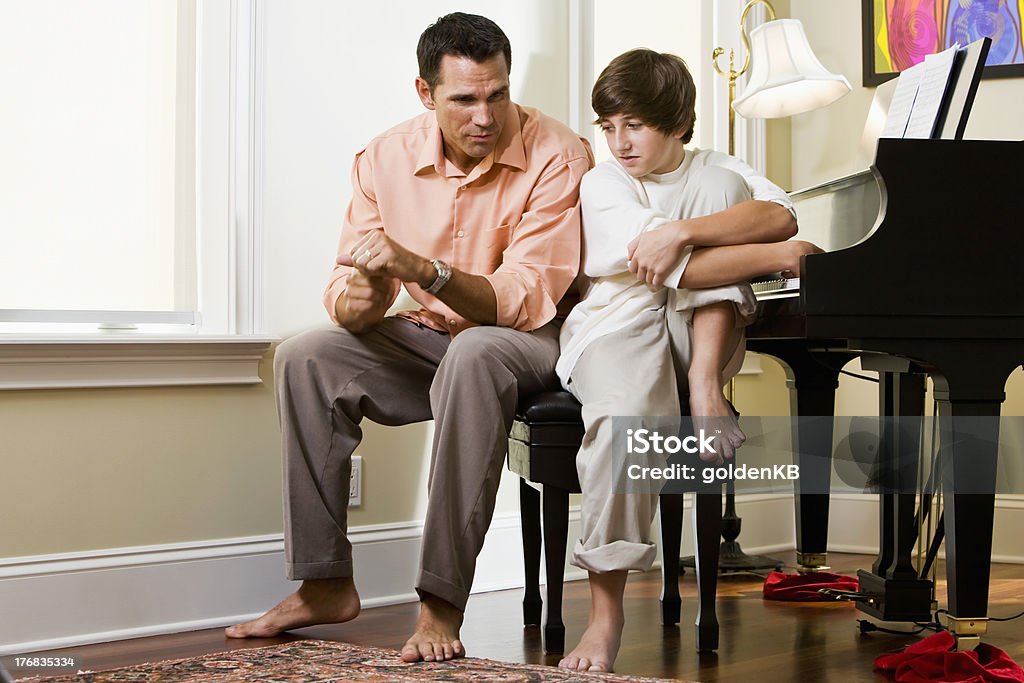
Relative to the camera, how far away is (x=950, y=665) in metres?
1.99

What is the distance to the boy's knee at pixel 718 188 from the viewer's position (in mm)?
2277

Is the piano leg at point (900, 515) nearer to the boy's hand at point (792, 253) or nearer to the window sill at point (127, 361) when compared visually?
the boy's hand at point (792, 253)

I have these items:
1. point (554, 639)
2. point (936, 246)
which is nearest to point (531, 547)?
point (554, 639)

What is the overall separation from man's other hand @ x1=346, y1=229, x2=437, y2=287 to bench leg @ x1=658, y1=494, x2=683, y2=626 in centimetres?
77

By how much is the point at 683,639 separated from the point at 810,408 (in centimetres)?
78

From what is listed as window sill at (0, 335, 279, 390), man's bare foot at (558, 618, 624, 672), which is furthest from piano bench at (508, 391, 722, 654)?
window sill at (0, 335, 279, 390)

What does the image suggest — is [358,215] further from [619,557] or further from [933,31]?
[933,31]

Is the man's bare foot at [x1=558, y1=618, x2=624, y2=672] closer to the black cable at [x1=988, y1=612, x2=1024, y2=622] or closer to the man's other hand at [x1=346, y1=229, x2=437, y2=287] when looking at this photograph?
the man's other hand at [x1=346, y1=229, x2=437, y2=287]

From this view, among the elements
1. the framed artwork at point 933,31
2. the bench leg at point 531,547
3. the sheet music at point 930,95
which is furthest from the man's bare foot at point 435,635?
the framed artwork at point 933,31

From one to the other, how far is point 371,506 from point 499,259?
2.58 ft

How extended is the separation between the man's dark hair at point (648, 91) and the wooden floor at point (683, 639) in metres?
1.05

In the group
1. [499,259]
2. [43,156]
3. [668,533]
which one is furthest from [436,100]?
[668,533]

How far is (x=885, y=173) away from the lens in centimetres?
203

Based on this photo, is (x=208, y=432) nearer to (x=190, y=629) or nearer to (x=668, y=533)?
(x=190, y=629)
